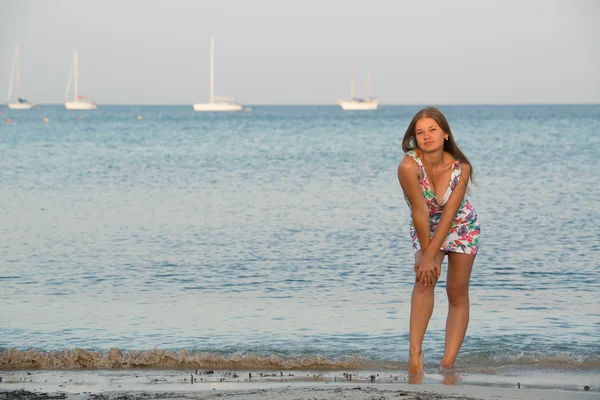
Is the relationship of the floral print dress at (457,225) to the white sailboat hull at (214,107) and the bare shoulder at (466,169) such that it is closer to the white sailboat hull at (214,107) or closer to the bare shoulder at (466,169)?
the bare shoulder at (466,169)

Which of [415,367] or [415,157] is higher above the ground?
[415,157]

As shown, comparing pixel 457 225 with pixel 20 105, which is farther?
pixel 20 105

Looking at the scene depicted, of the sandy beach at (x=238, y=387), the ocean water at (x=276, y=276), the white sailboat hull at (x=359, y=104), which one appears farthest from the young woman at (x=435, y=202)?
the white sailboat hull at (x=359, y=104)

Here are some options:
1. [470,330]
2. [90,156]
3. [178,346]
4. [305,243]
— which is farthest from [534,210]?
[90,156]

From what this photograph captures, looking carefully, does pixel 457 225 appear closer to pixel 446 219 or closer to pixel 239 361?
pixel 446 219

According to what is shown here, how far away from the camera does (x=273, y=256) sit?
1198 centimetres

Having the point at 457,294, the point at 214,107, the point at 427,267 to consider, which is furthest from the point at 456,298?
the point at 214,107

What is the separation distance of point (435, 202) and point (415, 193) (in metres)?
0.18

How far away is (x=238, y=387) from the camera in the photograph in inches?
235

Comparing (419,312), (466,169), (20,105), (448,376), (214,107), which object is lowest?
(448,376)

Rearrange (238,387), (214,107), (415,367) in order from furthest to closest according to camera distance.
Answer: (214,107) < (238,387) < (415,367)

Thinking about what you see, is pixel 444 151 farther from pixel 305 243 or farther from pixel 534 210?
pixel 534 210

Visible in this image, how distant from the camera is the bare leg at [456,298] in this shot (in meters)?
5.60

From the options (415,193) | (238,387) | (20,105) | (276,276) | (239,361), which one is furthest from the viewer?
(20,105)
